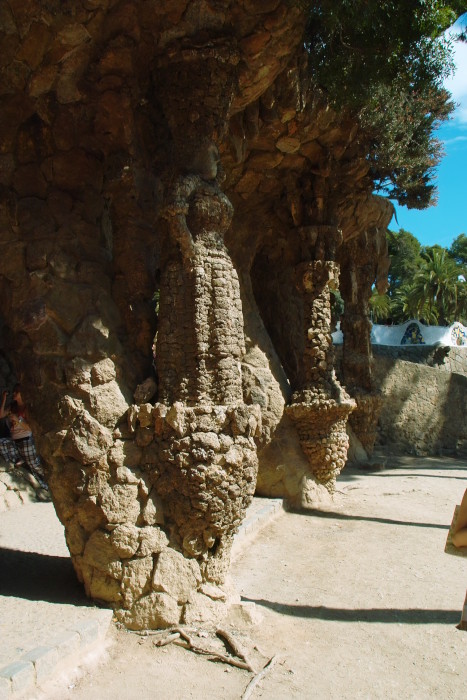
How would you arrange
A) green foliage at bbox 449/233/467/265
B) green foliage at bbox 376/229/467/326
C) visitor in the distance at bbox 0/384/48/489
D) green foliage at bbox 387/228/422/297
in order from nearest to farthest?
visitor in the distance at bbox 0/384/48/489, green foliage at bbox 376/229/467/326, green foliage at bbox 387/228/422/297, green foliage at bbox 449/233/467/265

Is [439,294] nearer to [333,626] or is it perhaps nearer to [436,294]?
[436,294]

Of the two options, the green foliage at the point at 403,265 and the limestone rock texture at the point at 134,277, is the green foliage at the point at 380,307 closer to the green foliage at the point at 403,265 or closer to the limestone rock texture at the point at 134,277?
the green foliage at the point at 403,265

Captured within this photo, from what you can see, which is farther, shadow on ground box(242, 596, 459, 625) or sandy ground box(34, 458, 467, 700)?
shadow on ground box(242, 596, 459, 625)

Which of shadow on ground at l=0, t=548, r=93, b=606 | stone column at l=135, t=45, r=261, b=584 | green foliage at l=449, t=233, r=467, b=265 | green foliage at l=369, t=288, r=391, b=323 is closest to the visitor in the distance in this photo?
shadow on ground at l=0, t=548, r=93, b=606

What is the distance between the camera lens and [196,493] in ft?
14.5

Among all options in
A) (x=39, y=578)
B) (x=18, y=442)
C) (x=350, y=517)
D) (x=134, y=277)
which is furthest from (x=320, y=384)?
(x=39, y=578)

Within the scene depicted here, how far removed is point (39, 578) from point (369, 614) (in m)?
2.61

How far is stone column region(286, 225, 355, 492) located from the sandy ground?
2.63 feet

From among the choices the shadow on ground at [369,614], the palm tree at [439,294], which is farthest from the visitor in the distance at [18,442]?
the palm tree at [439,294]

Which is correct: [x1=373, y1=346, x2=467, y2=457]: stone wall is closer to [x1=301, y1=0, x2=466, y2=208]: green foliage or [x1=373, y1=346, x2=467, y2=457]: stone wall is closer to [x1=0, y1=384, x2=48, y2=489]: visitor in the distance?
[x1=301, y1=0, x2=466, y2=208]: green foliage

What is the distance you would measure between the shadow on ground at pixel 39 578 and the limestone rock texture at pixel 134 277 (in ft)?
0.82

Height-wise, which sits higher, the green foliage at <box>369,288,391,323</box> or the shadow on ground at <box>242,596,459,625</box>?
the green foliage at <box>369,288,391,323</box>

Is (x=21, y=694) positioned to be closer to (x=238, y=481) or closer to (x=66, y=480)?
(x=66, y=480)

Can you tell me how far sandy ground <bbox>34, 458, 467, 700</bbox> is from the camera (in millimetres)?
3787
